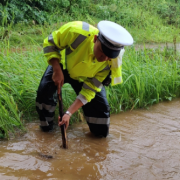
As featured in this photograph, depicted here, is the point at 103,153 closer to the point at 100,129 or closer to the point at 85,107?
the point at 100,129

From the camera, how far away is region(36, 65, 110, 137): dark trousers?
2.71 metres

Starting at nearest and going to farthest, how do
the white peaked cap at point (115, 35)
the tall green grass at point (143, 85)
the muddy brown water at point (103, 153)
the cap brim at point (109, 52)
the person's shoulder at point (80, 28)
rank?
the white peaked cap at point (115, 35) < the cap brim at point (109, 52) < the muddy brown water at point (103, 153) < the person's shoulder at point (80, 28) < the tall green grass at point (143, 85)

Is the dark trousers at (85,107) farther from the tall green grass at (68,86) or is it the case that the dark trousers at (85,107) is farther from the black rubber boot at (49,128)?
the tall green grass at (68,86)

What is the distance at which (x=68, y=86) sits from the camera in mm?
3342

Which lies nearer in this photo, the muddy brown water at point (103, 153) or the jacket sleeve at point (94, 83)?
the muddy brown water at point (103, 153)

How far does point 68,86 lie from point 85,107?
62 cm

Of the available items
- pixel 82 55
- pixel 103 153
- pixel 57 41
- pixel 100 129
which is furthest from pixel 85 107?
pixel 57 41

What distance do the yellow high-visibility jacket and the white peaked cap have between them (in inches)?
12.4

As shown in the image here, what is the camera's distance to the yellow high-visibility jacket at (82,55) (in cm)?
225

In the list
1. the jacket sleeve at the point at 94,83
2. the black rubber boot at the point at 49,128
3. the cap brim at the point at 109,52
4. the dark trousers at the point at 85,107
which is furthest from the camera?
the black rubber boot at the point at 49,128

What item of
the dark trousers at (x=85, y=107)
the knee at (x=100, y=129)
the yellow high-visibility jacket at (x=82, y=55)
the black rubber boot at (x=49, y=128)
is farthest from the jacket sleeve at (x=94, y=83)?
the black rubber boot at (x=49, y=128)

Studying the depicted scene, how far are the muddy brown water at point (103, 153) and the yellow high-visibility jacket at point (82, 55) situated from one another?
0.60 m

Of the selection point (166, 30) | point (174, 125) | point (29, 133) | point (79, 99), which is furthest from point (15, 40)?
point (166, 30)

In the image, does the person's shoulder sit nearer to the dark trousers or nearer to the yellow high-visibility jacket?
the yellow high-visibility jacket
